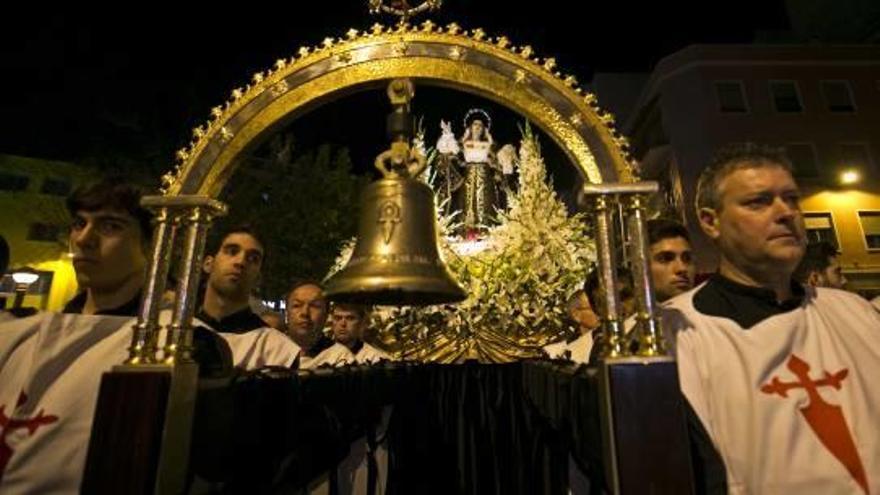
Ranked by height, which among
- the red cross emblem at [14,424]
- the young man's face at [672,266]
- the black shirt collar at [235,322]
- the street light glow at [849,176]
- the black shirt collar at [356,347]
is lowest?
the red cross emblem at [14,424]

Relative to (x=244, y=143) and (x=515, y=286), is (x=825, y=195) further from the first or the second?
(x=244, y=143)

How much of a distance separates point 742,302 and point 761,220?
0.38 metres

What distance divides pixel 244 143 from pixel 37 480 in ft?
5.87

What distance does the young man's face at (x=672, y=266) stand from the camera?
340 centimetres

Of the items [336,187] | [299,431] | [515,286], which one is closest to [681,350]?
[299,431]

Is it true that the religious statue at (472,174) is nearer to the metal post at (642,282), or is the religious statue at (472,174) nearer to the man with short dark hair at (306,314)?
the man with short dark hair at (306,314)

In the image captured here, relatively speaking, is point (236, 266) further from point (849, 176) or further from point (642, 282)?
point (849, 176)

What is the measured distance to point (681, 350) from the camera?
2.11 metres

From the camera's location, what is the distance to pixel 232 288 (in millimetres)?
3883

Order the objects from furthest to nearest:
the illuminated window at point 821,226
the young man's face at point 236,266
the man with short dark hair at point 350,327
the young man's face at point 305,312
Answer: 1. the illuminated window at point 821,226
2. the man with short dark hair at point 350,327
3. the young man's face at point 305,312
4. the young man's face at point 236,266

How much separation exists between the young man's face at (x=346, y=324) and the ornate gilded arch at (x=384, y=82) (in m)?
3.38

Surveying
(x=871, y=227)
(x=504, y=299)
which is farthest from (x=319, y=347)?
(x=871, y=227)

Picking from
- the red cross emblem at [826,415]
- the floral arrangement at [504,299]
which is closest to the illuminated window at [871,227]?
the floral arrangement at [504,299]

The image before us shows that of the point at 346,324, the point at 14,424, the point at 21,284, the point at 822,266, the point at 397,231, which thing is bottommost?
the point at 14,424
